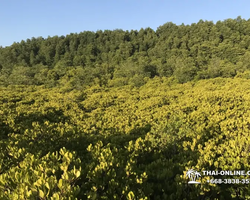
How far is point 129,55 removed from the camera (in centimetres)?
10038

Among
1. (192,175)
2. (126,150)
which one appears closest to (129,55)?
(126,150)

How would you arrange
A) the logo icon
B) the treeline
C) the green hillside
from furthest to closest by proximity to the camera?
the treeline → the logo icon → the green hillside

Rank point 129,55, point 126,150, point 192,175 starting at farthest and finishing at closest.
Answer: point 129,55
point 126,150
point 192,175

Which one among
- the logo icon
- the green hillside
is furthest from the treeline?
the logo icon

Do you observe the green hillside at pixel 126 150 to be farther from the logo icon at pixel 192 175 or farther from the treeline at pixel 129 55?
the treeline at pixel 129 55

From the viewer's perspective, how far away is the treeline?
6238 cm

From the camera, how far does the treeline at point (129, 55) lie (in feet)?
205

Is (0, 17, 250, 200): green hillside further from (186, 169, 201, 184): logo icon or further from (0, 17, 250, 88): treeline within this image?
(0, 17, 250, 88): treeline

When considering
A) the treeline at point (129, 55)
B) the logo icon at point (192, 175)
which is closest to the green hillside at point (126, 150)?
the logo icon at point (192, 175)

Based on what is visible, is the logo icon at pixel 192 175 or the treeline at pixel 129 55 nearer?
the logo icon at pixel 192 175

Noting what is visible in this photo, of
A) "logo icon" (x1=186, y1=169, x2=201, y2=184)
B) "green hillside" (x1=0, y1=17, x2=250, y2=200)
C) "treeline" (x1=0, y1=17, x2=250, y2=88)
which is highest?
"treeline" (x1=0, y1=17, x2=250, y2=88)

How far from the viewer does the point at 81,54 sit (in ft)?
353

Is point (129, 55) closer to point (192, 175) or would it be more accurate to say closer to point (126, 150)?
point (126, 150)

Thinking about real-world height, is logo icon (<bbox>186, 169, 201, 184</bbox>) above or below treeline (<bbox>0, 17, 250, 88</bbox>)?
below
